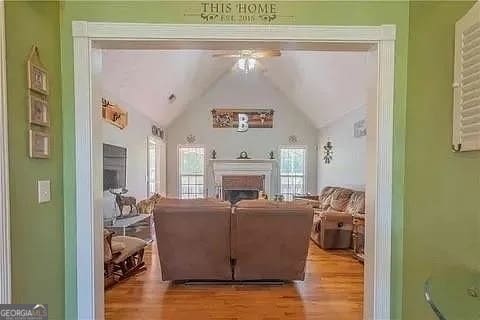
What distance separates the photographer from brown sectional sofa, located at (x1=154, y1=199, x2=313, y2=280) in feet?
13.4

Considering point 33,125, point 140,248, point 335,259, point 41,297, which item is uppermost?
point 33,125

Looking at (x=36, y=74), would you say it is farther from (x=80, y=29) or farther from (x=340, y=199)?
(x=340, y=199)

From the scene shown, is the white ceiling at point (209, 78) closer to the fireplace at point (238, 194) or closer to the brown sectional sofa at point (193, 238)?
the brown sectional sofa at point (193, 238)

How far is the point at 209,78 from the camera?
31.9 feet

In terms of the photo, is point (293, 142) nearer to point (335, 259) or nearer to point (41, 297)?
point (335, 259)

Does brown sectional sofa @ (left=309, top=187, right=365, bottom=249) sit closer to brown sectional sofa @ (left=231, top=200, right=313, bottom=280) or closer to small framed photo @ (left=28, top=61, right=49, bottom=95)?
brown sectional sofa @ (left=231, top=200, right=313, bottom=280)

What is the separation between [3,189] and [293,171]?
9.64 m

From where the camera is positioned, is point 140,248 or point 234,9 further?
point 140,248

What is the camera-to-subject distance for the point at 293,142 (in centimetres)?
1095

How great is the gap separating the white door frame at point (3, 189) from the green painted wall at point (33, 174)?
55 mm

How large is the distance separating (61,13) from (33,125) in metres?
0.77

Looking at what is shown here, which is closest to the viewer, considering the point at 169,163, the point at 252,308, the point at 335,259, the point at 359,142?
the point at 252,308

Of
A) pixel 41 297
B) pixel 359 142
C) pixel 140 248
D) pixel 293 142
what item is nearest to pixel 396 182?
pixel 41 297

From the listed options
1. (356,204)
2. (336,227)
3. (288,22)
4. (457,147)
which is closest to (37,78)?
(288,22)
